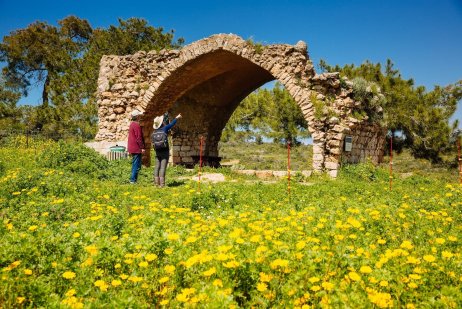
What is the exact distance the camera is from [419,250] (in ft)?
11.6

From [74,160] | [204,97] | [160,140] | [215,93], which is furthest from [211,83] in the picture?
[160,140]

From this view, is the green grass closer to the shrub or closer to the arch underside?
the arch underside

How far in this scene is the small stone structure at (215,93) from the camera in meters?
11.7

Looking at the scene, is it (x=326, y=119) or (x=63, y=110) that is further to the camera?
(x=63, y=110)

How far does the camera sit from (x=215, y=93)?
662 inches

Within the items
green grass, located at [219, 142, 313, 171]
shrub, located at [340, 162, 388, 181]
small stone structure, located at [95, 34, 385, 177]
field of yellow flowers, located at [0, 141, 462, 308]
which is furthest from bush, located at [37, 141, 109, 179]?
green grass, located at [219, 142, 313, 171]

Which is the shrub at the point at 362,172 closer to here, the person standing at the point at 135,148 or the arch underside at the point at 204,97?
the arch underside at the point at 204,97

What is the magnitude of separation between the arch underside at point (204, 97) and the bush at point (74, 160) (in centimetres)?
343

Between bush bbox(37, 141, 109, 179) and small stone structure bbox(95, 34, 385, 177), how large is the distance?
7.58 ft

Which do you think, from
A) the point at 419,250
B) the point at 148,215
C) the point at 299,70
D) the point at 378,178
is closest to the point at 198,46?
the point at 299,70

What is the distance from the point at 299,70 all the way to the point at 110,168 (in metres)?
6.60

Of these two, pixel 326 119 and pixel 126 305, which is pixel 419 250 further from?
pixel 326 119

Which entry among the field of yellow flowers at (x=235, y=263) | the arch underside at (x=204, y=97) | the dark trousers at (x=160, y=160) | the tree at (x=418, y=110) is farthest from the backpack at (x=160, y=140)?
the tree at (x=418, y=110)

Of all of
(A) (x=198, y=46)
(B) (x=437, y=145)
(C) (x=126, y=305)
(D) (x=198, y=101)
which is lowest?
(C) (x=126, y=305)
